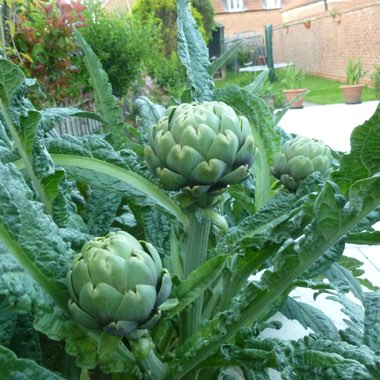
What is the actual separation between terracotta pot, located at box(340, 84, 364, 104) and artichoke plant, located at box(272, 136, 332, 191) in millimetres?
7702

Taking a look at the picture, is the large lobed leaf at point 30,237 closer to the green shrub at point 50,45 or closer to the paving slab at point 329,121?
the green shrub at point 50,45

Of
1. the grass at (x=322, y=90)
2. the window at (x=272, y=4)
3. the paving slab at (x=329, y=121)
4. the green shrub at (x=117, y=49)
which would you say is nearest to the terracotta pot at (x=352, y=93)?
the paving slab at (x=329, y=121)

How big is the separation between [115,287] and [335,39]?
1294 cm

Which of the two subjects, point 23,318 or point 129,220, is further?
point 129,220

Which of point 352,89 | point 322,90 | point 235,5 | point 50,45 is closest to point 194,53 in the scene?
point 50,45

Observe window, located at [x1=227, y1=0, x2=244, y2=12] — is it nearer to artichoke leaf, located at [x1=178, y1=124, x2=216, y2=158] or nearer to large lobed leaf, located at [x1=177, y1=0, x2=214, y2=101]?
large lobed leaf, located at [x1=177, y1=0, x2=214, y2=101]

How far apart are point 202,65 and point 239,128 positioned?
36 centimetres

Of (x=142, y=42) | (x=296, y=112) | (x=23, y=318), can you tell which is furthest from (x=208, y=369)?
(x=296, y=112)

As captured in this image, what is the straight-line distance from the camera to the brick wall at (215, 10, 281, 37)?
66.5 ft

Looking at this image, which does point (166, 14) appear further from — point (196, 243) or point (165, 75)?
point (196, 243)

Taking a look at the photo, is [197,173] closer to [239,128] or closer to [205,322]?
[239,128]

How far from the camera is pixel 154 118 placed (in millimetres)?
990

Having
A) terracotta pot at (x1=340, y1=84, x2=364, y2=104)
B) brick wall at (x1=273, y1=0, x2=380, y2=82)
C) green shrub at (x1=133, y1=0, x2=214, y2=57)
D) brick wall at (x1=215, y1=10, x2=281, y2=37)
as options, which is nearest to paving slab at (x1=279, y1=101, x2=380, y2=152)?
terracotta pot at (x1=340, y1=84, x2=364, y2=104)

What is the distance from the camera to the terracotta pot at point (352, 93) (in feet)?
26.5
